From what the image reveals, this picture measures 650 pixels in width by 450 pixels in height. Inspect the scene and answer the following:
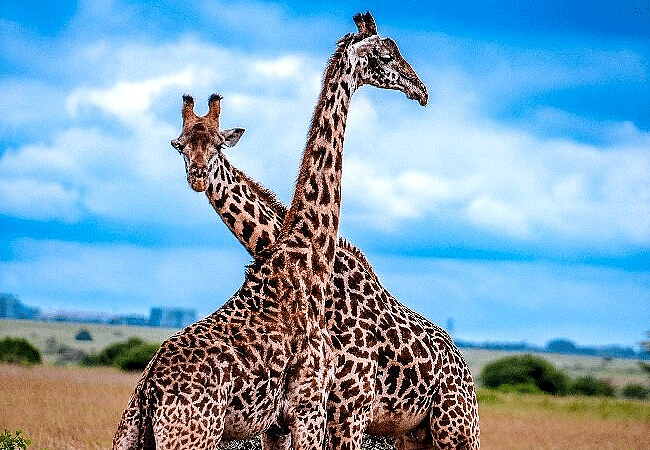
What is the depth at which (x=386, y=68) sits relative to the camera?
31.1 feet

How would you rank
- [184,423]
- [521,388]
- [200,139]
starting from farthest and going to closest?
[521,388] → [200,139] → [184,423]

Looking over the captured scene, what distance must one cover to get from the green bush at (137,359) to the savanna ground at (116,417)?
6.36m

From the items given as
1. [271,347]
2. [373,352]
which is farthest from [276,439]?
[373,352]

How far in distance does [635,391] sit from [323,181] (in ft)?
131

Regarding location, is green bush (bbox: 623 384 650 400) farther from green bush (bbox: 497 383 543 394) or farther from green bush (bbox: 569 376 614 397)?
green bush (bbox: 497 383 543 394)

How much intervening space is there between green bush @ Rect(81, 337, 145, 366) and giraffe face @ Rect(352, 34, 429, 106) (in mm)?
30609

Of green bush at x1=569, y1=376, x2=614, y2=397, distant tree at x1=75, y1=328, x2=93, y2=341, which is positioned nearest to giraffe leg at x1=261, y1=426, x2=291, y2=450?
green bush at x1=569, y1=376, x2=614, y2=397

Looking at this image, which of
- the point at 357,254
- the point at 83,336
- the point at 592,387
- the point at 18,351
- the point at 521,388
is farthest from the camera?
the point at 83,336

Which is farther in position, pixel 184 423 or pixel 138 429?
pixel 138 429

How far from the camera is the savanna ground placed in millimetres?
15914

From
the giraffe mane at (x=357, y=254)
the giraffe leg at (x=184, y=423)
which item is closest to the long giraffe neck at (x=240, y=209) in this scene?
the giraffe mane at (x=357, y=254)

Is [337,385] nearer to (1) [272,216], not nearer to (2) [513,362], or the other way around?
(1) [272,216]

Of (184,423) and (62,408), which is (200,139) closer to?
(184,423)

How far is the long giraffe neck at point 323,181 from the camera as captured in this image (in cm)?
890
